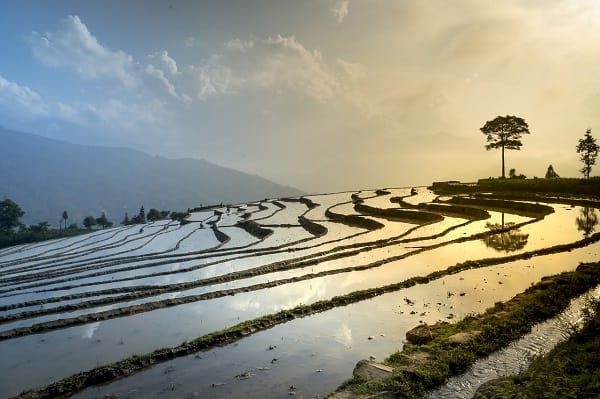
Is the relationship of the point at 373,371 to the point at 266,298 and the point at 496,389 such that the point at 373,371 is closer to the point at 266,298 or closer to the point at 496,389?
the point at 496,389

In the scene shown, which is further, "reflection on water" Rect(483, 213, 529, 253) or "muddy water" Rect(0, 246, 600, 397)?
"reflection on water" Rect(483, 213, 529, 253)

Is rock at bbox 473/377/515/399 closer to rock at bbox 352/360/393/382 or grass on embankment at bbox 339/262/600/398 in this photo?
grass on embankment at bbox 339/262/600/398

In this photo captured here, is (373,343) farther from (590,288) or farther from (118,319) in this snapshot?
(118,319)

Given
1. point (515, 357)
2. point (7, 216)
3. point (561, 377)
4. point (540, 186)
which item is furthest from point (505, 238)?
point (7, 216)

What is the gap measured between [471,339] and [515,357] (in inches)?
42.0

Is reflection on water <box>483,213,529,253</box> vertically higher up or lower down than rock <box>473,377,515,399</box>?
higher up

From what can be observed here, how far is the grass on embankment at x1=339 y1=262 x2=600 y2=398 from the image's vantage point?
8.32 metres

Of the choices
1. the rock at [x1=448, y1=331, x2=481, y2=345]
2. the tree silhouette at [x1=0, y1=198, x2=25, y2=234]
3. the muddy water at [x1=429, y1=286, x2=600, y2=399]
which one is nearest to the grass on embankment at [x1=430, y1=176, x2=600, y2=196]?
the muddy water at [x1=429, y1=286, x2=600, y2=399]

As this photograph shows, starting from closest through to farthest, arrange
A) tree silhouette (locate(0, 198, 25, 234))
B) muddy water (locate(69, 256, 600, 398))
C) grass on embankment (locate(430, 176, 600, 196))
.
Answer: muddy water (locate(69, 256, 600, 398)) < grass on embankment (locate(430, 176, 600, 196)) < tree silhouette (locate(0, 198, 25, 234))

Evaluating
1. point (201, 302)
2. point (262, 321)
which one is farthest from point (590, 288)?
point (201, 302)

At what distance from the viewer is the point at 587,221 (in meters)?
27.4

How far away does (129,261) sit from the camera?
30719 mm

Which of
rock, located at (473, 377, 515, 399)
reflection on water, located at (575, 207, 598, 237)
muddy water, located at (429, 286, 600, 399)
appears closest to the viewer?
rock, located at (473, 377, 515, 399)

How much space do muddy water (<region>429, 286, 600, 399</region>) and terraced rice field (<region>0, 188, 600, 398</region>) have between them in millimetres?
2586
